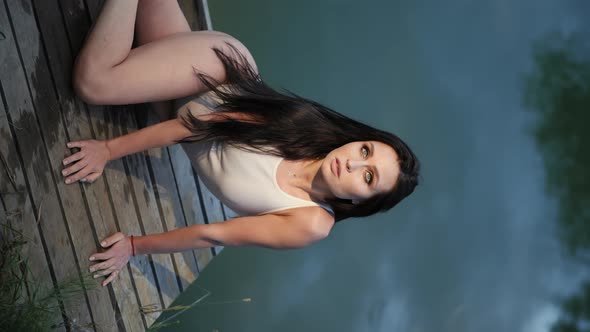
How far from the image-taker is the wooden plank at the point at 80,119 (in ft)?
7.31

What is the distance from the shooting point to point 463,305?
4273 millimetres

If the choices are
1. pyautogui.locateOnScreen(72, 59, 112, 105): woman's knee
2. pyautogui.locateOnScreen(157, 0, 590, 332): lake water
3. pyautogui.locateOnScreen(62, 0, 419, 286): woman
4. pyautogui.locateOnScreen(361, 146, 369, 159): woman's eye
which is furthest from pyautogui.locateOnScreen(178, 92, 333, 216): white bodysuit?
pyautogui.locateOnScreen(157, 0, 590, 332): lake water

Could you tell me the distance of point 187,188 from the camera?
3.11m

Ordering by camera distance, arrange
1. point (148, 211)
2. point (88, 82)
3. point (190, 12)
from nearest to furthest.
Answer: point (88, 82) → point (148, 211) → point (190, 12)

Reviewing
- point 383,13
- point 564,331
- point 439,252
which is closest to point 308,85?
point 383,13

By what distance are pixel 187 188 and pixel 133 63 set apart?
3.16ft

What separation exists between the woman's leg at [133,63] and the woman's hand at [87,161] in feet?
0.53

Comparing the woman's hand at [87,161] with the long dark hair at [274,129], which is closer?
the woman's hand at [87,161]

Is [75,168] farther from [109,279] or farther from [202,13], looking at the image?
[202,13]

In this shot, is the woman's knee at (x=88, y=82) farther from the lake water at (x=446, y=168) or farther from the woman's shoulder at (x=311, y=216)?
the lake water at (x=446, y=168)

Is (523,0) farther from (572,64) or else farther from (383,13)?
(383,13)

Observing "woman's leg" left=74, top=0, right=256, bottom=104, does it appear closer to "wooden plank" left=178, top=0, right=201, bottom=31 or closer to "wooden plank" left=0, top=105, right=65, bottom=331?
"wooden plank" left=0, top=105, right=65, bottom=331

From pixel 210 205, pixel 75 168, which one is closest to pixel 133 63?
pixel 75 168

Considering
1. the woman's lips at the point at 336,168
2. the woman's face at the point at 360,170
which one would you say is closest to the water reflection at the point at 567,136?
the woman's face at the point at 360,170
